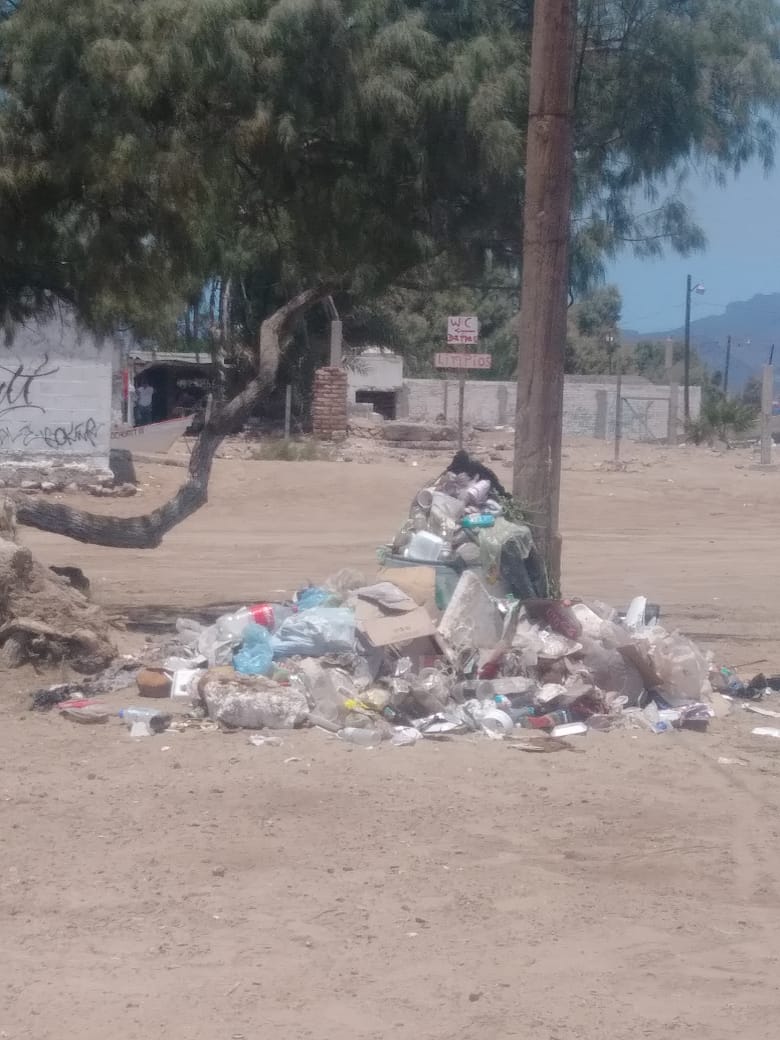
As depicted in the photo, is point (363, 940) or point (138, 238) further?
point (138, 238)

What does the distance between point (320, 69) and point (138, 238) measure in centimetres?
180

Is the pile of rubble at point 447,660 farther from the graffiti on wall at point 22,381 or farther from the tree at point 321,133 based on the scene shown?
the graffiti on wall at point 22,381

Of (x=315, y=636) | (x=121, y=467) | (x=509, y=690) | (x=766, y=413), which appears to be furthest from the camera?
(x=766, y=413)

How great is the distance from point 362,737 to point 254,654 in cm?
115

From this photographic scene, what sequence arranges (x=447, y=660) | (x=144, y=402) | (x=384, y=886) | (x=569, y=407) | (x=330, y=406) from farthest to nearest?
(x=144, y=402) < (x=569, y=407) < (x=330, y=406) < (x=447, y=660) < (x=384, y=886)

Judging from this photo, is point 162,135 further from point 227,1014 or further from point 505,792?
point 227,1014

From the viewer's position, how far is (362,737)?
24.8 ft

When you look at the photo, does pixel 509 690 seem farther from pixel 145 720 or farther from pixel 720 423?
pixel 720 423

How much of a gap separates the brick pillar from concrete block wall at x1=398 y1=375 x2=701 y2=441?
8.77m

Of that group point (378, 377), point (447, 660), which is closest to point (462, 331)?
point (447, 660)

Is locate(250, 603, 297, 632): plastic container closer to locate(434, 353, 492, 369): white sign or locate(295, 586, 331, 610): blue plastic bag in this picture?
locate(295, 586, 331, 610): blue plastic bag

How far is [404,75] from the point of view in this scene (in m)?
9.82

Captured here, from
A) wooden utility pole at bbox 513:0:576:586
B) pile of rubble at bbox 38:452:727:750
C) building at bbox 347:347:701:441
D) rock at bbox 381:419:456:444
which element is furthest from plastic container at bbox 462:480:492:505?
building at bbox 347:347:701:441

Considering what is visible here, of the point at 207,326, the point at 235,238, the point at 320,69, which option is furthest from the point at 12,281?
the point at 207,326
